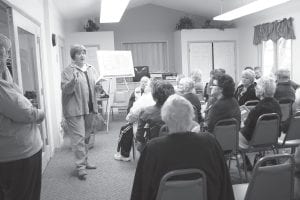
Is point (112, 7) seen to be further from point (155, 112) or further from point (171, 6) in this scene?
point (171, 6)

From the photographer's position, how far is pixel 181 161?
1.74 m

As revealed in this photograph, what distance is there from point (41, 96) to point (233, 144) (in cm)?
262

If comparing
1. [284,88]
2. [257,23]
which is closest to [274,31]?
[257,23]

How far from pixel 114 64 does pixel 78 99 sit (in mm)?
2824

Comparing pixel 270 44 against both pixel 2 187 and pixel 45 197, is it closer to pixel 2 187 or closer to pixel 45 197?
pixel 45 197

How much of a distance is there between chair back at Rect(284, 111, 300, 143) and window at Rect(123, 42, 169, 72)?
7056 mm

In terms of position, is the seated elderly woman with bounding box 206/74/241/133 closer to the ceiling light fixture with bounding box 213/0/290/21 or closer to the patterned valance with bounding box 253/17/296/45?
the ceiling light fixture with bounding box 213/0/290/21

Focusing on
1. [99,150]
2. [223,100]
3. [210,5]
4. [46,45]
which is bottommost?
[99,150]

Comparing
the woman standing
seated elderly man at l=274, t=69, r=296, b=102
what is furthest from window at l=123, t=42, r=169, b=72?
the woman standing

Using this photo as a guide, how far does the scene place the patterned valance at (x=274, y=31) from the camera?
22.9 feet

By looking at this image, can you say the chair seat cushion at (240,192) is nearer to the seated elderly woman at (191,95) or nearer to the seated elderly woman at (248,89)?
the seated elderly woman at (191,95)

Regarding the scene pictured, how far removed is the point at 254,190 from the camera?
1.81m

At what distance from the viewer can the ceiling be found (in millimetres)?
6934

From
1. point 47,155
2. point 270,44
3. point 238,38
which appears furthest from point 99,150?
point 238,38
